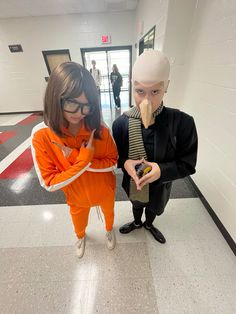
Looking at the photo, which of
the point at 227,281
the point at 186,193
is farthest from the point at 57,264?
the point at 186,193

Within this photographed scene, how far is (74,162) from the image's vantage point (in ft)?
2.42

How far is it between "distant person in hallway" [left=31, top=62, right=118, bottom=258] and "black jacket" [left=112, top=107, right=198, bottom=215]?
68 mm

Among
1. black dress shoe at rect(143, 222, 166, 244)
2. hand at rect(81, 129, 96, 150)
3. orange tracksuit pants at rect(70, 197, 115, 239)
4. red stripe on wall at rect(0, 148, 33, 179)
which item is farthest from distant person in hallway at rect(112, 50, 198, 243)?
red stripe on wall at rect(0, 148, 33, 179)

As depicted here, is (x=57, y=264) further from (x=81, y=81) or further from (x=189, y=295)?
(x=81, y=81)

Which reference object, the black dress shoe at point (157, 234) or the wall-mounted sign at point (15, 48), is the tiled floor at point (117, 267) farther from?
the wall-mounted sign at point (15, 48)

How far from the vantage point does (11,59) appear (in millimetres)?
4496

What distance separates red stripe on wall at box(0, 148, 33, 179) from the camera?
2.10 m

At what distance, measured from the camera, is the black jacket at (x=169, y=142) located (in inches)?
27.4

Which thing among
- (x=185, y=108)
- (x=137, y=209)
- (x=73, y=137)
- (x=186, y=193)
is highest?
(x=73, y=137)

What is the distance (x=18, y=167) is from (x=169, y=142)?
231 cm

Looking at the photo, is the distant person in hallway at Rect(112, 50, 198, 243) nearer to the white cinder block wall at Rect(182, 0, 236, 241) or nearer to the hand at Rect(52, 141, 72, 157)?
the hand at Rect(52, 141, 72, 157)

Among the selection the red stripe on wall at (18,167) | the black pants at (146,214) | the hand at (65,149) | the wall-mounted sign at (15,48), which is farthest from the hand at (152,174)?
the wall-mounted sign at (15,48)

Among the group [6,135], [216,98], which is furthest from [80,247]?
[6,135]

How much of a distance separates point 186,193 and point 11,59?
5.81m
